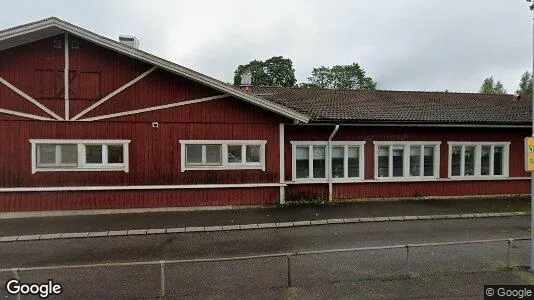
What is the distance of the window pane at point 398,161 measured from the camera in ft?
43.0

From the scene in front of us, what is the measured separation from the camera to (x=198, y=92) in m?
11.4

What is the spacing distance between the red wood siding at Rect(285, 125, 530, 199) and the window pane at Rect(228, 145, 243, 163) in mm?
1697

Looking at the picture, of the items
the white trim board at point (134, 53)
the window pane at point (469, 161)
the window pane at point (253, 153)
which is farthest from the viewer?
the window pane at point (469, 161)

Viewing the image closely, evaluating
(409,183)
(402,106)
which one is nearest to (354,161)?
(409,183)

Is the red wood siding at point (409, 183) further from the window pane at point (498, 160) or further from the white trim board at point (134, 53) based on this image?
the white trim board at point (134, 53)

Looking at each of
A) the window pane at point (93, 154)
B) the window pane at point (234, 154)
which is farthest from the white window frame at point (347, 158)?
the window pane at point (93, 154)

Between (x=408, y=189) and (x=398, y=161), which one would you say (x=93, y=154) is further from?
(x=408, y=189)

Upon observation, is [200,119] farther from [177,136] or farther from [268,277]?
Result: [268,277]

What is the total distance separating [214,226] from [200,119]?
370 cm

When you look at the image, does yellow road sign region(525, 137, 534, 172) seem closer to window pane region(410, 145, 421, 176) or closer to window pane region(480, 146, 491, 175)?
window pane region(410, 145, 421, 176)

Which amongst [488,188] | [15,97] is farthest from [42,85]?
[488,188]

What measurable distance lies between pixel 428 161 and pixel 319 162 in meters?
4.32

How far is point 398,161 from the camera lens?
13172 mm

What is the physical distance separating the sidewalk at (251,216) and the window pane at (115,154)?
1716mm
